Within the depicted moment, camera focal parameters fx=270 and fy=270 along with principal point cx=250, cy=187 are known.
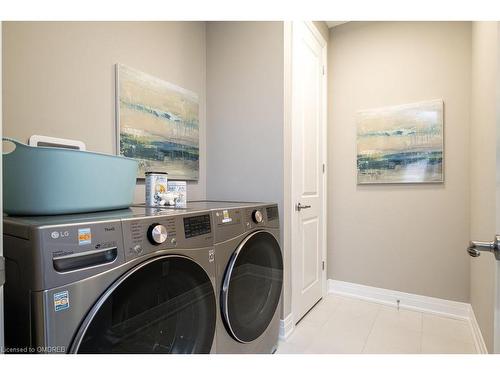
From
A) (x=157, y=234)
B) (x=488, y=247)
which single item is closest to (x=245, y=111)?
(x=157, y=234)

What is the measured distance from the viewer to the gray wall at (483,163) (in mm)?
1339

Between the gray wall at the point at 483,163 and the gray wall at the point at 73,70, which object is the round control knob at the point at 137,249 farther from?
the gray wall at the point at 483,163

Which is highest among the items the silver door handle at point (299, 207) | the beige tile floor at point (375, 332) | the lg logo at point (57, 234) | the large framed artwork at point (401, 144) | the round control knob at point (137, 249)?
the large framed artwork at point (401, 144)

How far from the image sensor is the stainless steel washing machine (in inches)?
46.1

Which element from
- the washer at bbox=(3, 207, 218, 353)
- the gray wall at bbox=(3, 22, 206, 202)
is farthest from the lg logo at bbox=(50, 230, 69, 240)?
the gray wall at bbox=(3, 22, 206, 202)

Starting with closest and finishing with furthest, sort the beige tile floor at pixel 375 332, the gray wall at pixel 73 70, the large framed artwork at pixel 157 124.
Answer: the gray wall at pixel 73 70, the large framed artwork at pixel 157 124, the beige tile floor at pixel 375 332

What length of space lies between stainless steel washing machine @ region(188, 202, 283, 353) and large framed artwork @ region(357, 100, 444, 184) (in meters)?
1.31

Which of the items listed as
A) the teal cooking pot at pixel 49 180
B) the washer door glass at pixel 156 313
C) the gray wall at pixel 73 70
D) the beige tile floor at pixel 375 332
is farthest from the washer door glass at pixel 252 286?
the gray wall at pixel 73 70

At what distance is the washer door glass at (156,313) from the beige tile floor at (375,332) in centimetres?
91

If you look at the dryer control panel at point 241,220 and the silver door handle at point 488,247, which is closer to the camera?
the silver door handle at point 488,247

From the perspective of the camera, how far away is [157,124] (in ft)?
5.69
